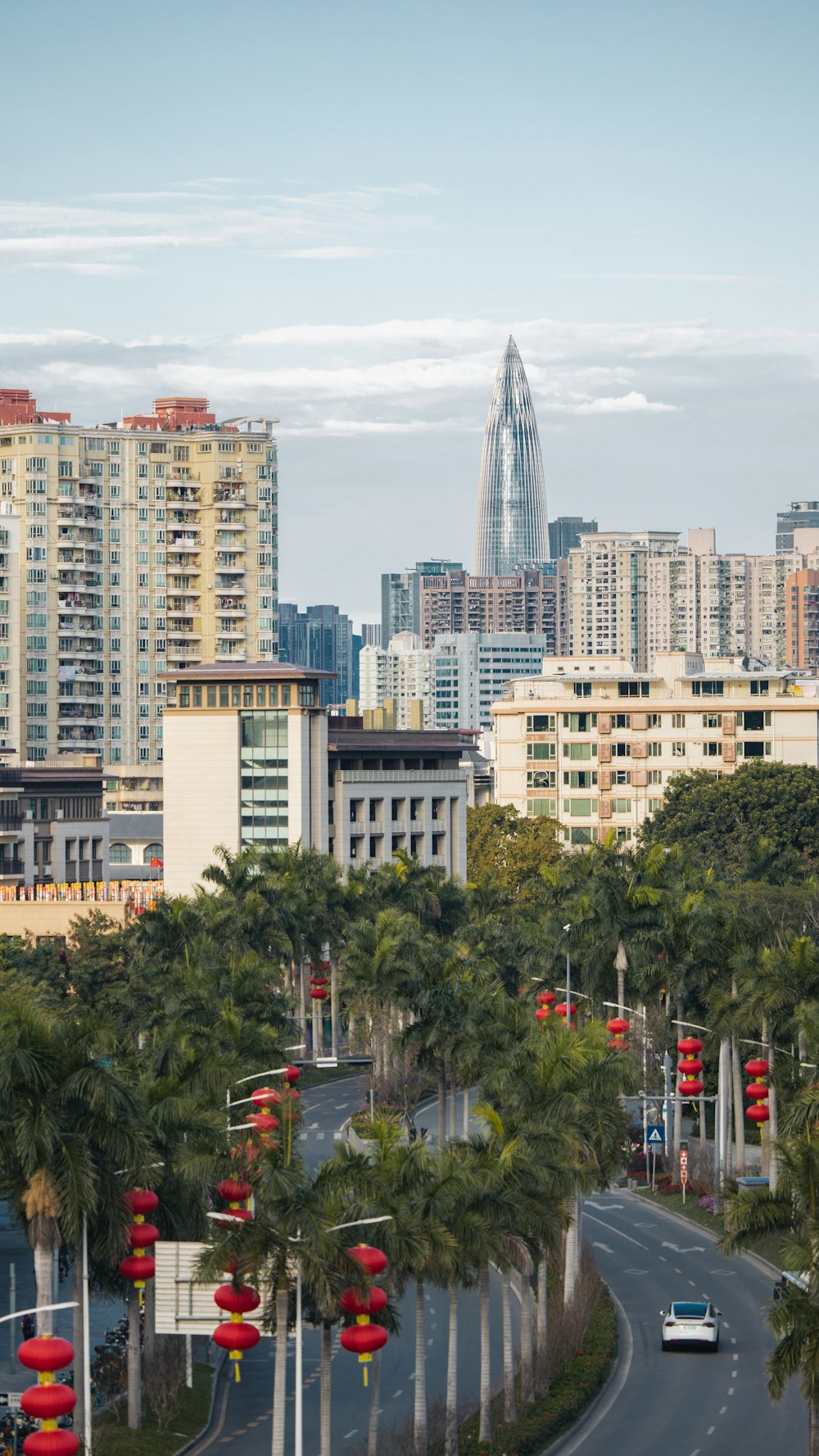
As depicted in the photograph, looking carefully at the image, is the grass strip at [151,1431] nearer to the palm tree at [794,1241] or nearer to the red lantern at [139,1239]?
the red lantern at [139,1239]

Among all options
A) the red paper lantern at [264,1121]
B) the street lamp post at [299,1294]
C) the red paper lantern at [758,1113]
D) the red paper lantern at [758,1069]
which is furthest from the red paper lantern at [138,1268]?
the red paper lantern at [758,1113]

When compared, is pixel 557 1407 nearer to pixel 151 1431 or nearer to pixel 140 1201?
pixel 151 1431

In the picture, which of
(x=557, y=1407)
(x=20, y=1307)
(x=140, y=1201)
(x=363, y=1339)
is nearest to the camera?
(x=363, y=1339)

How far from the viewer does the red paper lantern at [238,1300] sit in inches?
2127

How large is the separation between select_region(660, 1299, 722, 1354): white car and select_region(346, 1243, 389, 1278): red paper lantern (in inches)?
901

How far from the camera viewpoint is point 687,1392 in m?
69.8

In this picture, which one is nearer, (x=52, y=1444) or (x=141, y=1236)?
(x=52, y=1444)

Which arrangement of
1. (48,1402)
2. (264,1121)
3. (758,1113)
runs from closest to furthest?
(48,1402) → (264,1121) → (758,1113)

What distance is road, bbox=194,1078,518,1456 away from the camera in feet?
217

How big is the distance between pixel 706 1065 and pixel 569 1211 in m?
42.5

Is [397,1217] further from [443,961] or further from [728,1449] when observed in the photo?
[443,961]

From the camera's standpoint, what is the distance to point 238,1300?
54000mm

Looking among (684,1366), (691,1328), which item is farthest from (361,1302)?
(691,1328)

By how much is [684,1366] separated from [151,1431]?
17745 millimetres
